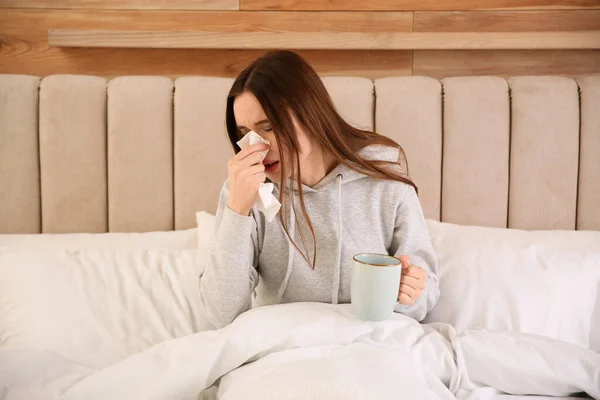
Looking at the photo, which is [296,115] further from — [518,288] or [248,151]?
[518,288]

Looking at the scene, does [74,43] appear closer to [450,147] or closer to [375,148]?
[375,148]

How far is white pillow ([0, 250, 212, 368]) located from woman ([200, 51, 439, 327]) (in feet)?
0.42

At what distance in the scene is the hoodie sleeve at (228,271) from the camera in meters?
1.14

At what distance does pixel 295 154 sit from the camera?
117 centimetres

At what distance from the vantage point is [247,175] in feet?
3.58

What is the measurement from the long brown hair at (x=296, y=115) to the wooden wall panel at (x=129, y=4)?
27.5 inches

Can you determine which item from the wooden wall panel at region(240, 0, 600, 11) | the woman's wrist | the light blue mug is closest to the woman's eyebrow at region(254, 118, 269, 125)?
the woman's wrist

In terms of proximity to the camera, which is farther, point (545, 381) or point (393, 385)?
point (545, 381)

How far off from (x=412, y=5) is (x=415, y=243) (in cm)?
95

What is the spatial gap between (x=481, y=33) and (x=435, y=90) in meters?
0.31

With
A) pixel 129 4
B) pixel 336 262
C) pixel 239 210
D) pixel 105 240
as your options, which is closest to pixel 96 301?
pixel 105 240

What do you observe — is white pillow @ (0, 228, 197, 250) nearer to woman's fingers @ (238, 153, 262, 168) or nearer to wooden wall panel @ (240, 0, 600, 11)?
woman's fingers @ (238, 153, 262, 168)

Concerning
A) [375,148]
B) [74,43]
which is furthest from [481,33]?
[74,43]

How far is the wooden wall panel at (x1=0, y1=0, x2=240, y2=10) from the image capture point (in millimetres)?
1793
